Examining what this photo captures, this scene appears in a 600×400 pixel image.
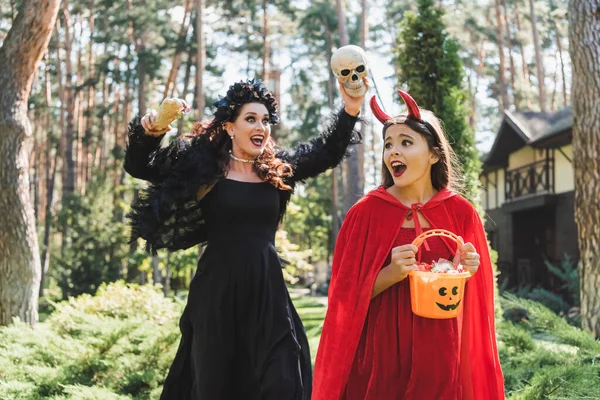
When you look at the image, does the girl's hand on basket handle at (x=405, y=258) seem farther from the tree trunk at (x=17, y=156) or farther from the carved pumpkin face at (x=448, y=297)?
the tree trunk at (x=17, y=156)

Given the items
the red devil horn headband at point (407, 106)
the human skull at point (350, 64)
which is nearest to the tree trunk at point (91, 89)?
the human skull at point (350, 64)

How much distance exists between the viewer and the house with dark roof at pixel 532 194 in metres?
21.9

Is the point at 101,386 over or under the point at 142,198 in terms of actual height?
under

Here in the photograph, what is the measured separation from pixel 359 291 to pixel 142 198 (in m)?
1.75

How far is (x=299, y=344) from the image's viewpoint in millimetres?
4375

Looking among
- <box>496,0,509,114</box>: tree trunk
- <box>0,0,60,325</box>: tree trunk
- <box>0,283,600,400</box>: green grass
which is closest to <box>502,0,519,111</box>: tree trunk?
<box>496,0,509,114</box>: tree trunk

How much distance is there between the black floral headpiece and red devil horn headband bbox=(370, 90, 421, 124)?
1.17 m

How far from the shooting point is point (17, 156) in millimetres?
8984

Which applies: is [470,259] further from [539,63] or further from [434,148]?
[539,63]

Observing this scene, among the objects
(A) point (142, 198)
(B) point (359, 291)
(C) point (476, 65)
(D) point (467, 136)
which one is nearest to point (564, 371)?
(B) point (359, 291)

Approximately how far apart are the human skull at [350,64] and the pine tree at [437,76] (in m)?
5.88

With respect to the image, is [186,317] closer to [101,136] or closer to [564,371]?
[564,371]

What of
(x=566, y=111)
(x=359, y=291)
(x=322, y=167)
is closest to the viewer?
(x=359, y=291)

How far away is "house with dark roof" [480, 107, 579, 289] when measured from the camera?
21938 millimetres
